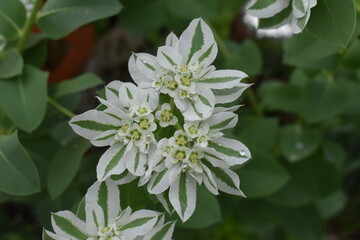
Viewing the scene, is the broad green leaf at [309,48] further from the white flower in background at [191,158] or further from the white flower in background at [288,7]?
the white flower in background at [191,158]

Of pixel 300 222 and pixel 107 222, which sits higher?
pixel 107 222

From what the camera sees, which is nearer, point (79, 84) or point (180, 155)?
point (180, 155)

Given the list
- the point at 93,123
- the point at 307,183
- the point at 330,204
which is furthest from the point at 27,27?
the point at 330,204

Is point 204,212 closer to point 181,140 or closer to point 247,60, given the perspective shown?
point 181,140

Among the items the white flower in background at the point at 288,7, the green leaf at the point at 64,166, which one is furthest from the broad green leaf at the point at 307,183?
the white flower in background at the point at 288,7

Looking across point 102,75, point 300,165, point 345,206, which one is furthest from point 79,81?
point 345,206
